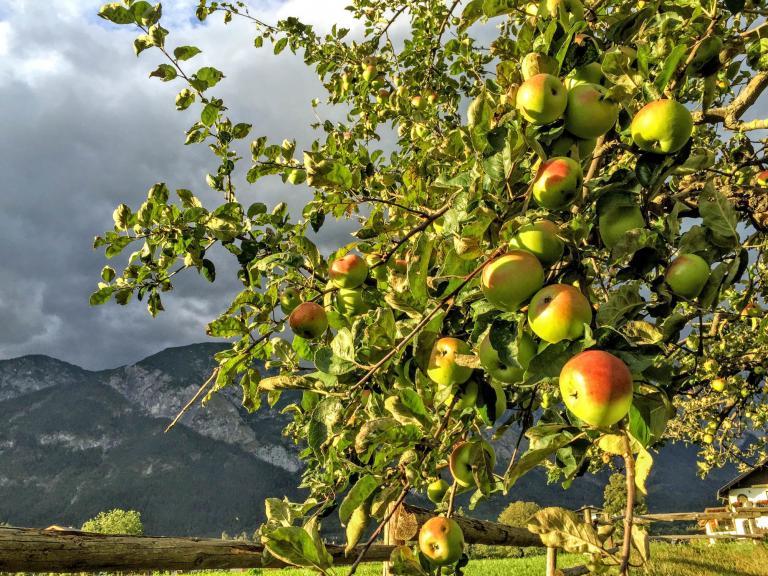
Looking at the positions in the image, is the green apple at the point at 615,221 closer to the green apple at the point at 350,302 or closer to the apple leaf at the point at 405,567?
the green apple at the point at 350,302

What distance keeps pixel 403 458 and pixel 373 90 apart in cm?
417

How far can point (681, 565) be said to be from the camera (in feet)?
43.5

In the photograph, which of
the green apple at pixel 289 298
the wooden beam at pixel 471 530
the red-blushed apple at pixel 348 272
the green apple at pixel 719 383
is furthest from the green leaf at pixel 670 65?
the green apple at pixel 719 383

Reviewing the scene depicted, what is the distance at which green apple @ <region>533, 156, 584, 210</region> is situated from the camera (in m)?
1.22

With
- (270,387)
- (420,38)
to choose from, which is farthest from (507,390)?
(420,38)

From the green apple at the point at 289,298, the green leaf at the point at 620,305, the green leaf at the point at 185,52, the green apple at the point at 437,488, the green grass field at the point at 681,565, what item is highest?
the green leaf at the point at 185,52

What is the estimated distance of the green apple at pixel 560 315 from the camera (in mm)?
1098

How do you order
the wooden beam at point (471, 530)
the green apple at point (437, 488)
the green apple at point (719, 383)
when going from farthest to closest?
the green apple at point (719, 383) → the green apple at point (437, 488) → the wooden beam at point (471, 530)

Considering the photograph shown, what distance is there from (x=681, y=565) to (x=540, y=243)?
16.2 m

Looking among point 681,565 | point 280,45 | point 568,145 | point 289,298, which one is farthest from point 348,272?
point 681,565

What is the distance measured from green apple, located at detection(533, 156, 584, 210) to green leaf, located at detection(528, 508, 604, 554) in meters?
0.77

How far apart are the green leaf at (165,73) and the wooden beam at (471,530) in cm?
220

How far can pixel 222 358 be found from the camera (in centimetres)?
241

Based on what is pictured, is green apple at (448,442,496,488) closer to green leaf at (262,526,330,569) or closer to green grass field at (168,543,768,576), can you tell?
green leaf at (262,526,330,569)
